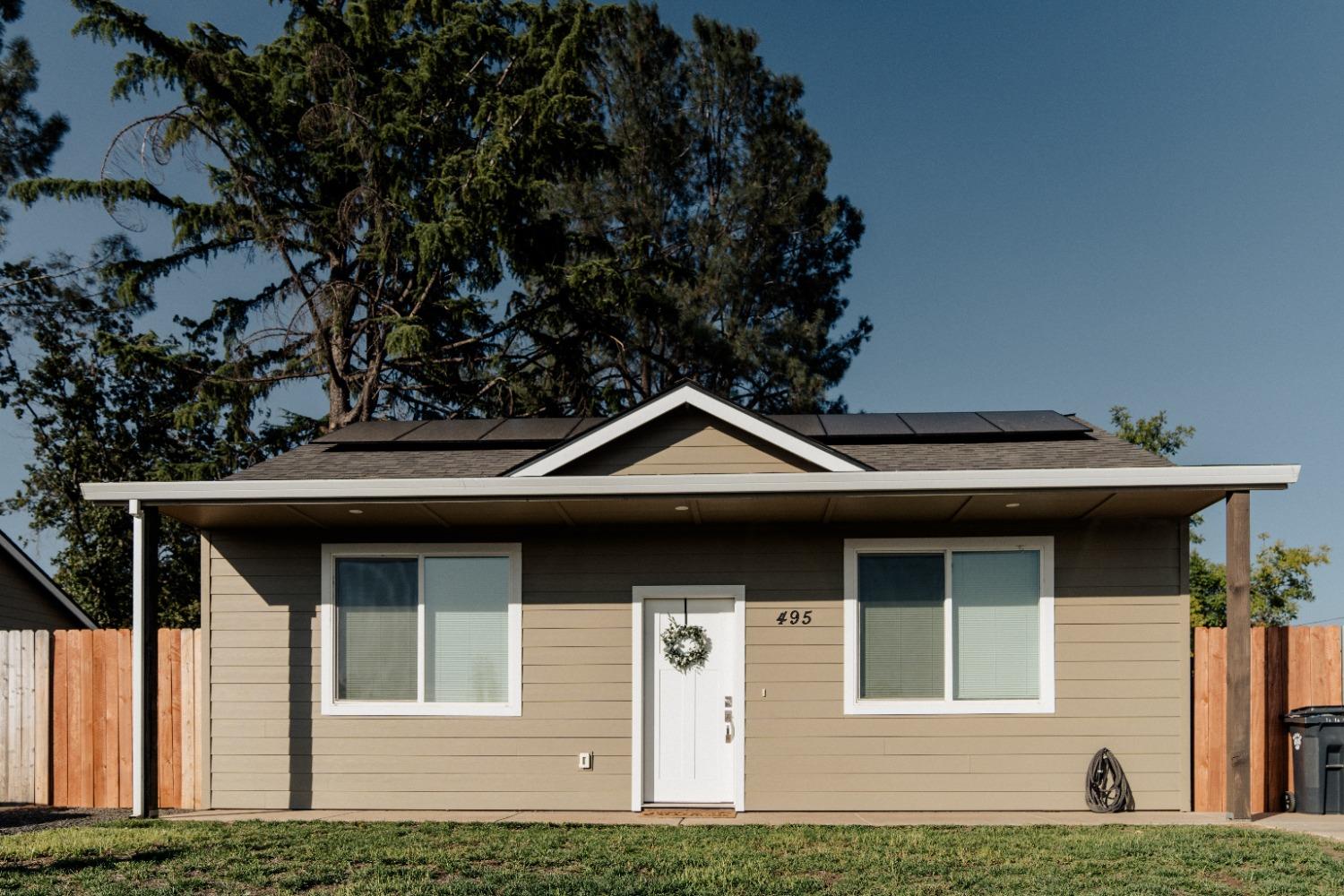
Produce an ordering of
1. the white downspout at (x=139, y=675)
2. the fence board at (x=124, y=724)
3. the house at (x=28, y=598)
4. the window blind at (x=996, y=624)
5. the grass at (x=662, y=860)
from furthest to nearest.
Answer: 1. the house at (x=28, y=598)
2. the fence board at (x=124, y=724)
3. the window blind at (x=996, y=624)
4. the white downspout at (x=139, y=675)
5. the grass at (x=662, y=860)

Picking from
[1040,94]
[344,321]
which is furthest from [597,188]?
[1040,94]

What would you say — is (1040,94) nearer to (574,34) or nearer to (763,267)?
(763,267)

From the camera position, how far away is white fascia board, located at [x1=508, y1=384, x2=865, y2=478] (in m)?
8.62

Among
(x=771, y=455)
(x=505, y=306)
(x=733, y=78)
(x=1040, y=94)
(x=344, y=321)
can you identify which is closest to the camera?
(x=771, y=455)

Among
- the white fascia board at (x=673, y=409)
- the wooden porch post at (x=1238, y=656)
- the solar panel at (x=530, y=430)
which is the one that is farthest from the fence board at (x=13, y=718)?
the wooden porch post at (x=1238, y=656)

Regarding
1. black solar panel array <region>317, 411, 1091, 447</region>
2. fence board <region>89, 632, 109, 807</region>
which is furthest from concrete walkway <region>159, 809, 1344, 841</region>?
black solar panel array <region>317, 411, 1091, 447</region>

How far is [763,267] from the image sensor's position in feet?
78.7

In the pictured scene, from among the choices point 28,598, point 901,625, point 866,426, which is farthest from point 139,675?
point 28,598

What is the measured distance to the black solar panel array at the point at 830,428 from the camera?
A: 10297 millimetres

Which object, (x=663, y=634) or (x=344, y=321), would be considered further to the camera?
(x=344, y=321)

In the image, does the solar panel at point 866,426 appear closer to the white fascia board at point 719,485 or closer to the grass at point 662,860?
the white fascia board at point 719,485

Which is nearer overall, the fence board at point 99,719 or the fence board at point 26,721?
the fence board at point 99,719

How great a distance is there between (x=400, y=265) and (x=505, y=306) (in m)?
2.03

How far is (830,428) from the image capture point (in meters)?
10.7
